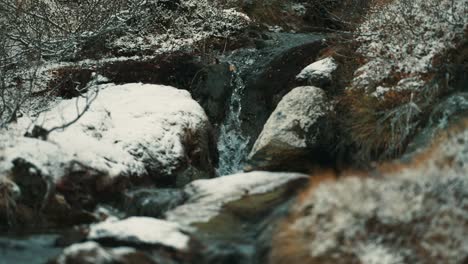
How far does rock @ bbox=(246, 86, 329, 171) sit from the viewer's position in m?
9.52

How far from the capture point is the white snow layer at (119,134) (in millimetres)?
7953

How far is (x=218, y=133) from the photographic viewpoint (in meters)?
11.4

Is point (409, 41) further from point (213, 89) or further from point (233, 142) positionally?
point (213, 89)

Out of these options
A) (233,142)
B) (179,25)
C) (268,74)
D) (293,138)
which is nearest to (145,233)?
(293,138)

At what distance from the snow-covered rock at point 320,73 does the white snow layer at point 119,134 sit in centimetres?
194

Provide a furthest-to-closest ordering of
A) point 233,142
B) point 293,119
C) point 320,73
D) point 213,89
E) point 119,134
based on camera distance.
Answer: point 213,89
point 233,142
point 320,73
point 293,119
point 119,134

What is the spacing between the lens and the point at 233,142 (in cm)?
1121

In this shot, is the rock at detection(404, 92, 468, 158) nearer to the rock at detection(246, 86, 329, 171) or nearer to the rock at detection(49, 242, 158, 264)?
the rock at detection(246, 86, 329, 171)

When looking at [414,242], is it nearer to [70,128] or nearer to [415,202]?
[415,202]

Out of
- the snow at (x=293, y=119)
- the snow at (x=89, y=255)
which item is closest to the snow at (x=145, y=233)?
the snow at (x=89, y=255)

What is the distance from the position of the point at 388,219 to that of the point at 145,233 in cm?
231

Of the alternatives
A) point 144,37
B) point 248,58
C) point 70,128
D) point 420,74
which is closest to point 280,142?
point 420,74

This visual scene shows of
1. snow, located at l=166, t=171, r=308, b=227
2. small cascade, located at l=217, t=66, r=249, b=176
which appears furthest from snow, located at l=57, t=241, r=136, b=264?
small cascade, located at l=217, t=66, r=249, b=176

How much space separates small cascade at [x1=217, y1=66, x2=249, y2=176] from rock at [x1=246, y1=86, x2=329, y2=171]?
45.5 inches
